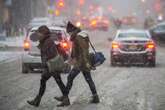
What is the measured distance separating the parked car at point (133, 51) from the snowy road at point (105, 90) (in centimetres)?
83

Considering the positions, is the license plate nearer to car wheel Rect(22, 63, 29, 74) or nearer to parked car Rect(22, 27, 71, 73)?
parked car Rect(22, 27, 71, 73)

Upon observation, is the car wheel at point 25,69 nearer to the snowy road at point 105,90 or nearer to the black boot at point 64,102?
the snowy road at point 105,90

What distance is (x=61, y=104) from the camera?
1327 centimetres

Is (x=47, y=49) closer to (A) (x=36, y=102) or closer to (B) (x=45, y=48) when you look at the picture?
(B) (x=45, y=48)

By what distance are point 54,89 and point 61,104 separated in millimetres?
3368

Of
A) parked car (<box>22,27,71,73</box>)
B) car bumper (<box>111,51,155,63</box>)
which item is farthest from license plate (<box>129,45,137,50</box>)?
parked car (<box>22,27,71,73</box>)

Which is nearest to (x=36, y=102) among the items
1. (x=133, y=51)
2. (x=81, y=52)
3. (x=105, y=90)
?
(x=81, y=52)

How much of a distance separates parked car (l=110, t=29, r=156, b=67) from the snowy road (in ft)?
2.72

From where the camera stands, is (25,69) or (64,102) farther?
(25,69)

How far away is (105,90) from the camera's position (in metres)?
16.4

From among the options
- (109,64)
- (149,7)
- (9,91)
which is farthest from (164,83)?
(149,7)

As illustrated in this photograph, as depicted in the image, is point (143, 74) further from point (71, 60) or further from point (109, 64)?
point (71, 60)

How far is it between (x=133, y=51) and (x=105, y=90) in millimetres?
8810

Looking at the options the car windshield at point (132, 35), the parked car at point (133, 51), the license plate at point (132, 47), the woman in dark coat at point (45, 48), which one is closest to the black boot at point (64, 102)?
the woman in dark coat at point (45, 48)
